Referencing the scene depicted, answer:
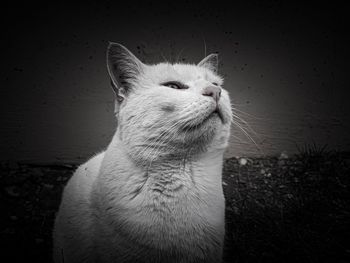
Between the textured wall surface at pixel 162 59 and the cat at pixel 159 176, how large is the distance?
3.42ft

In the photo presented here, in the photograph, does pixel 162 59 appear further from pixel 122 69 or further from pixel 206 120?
pixel 206 120

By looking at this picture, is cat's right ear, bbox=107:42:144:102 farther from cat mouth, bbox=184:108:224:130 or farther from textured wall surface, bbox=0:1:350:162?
textured wall surface, bbox=0:1:350:162

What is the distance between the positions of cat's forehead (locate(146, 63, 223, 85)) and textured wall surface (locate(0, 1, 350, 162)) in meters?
0.86

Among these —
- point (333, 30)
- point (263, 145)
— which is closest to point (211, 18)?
point (333, 30)

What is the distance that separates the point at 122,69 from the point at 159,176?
2.19ft

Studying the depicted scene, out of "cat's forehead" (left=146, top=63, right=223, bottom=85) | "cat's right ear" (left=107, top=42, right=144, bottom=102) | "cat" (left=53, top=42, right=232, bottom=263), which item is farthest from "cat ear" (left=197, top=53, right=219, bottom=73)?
"cat's right ear" (left=107, top=42, right=144, bottom=102)

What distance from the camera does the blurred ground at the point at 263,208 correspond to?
1.99 metres

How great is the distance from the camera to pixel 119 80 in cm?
163

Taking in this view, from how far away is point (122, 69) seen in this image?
64.1 inches

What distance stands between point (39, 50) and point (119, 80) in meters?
1.37

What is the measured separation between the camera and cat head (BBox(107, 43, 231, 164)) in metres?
1.38

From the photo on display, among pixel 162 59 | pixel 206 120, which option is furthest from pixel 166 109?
pixel 162 59

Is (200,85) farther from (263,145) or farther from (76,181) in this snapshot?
(263,145)

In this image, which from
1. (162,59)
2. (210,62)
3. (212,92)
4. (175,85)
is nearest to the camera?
(212,92)
